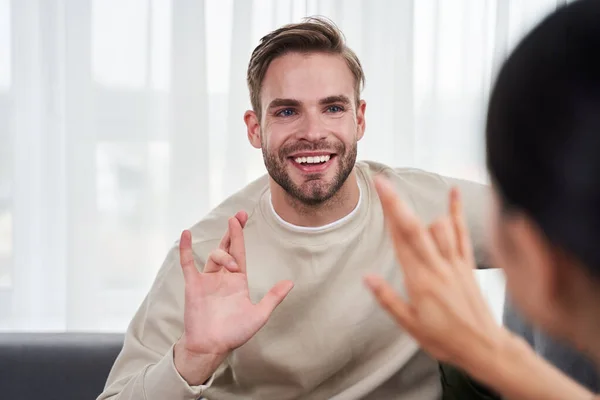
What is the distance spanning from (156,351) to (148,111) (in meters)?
1.47

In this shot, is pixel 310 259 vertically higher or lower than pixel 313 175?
lower

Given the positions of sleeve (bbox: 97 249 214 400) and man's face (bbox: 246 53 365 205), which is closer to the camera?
sleeve (bbox: 97 249 214 400)

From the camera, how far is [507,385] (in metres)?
0.76

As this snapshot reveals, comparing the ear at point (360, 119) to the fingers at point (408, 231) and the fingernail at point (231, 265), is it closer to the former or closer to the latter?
the fingernail at point (231, 265)

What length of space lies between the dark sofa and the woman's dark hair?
5.54 ft

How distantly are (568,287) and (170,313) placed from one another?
4.07 feet

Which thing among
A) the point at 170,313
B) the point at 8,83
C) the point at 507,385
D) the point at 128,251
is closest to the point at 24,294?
the point at 128,251

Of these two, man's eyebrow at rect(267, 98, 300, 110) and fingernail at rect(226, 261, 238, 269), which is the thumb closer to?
fingernail at rect(226, 261, 238, 269)

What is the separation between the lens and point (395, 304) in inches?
32.0

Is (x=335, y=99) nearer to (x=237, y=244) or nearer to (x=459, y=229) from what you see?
(x=237, y=244)

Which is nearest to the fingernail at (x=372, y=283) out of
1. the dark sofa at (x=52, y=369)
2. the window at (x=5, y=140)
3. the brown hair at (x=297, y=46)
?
the brown hair at (x=297, y=46)

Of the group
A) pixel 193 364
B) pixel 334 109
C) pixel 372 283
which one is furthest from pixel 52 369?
pixel 372 283

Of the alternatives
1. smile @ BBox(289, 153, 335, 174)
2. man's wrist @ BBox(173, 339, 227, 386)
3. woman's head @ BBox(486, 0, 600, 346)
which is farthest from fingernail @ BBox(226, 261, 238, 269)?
woman's head @ BBox(486, 0, 600, 346)

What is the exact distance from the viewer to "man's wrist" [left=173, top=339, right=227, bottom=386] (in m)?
1.49
